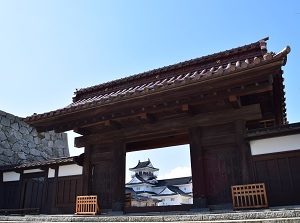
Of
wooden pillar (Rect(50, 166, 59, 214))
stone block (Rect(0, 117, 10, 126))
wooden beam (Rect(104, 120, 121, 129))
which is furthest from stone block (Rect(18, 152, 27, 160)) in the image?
wooden beam (Rect(104, 120, 121, 129))

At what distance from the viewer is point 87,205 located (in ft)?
25.1

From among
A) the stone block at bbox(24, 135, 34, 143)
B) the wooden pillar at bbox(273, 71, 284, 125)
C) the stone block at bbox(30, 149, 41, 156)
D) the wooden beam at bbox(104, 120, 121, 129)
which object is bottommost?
the wooden beam at bbox(104, 120, 121, 129)

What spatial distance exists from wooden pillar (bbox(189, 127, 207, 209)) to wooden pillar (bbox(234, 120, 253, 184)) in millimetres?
966

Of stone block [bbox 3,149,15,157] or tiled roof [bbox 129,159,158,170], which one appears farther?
tiled roof [bbox 129,159,158,170]

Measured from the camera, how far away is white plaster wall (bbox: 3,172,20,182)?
43.3 ft

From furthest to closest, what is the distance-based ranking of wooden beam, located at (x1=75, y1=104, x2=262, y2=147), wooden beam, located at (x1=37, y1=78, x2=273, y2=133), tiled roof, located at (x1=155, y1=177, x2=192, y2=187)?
tiled roof, located at (x1=155, y1=177, x2=192, y2=187) < wooden beam, located at (x1=75, y1=104, x2=262, y2=147) < wooden beam, located at (x1=37, y1=78, x2=273, y2=133)

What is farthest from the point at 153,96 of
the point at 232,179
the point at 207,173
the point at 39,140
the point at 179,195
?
the point at 179,195

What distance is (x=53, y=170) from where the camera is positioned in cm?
1133

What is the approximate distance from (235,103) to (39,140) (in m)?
15.7

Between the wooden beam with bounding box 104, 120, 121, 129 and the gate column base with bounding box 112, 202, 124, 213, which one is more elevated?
the wooden beam with bounding box 104, 120, 121, 129

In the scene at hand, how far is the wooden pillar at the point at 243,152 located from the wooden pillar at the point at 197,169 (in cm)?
97

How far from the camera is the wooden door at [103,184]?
782 centimetres

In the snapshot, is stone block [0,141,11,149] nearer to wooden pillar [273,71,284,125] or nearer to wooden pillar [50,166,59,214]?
wooden pillar [50,166,59,214]

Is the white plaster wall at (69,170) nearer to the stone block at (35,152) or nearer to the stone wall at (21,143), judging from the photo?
the stone wall at (21,143)
